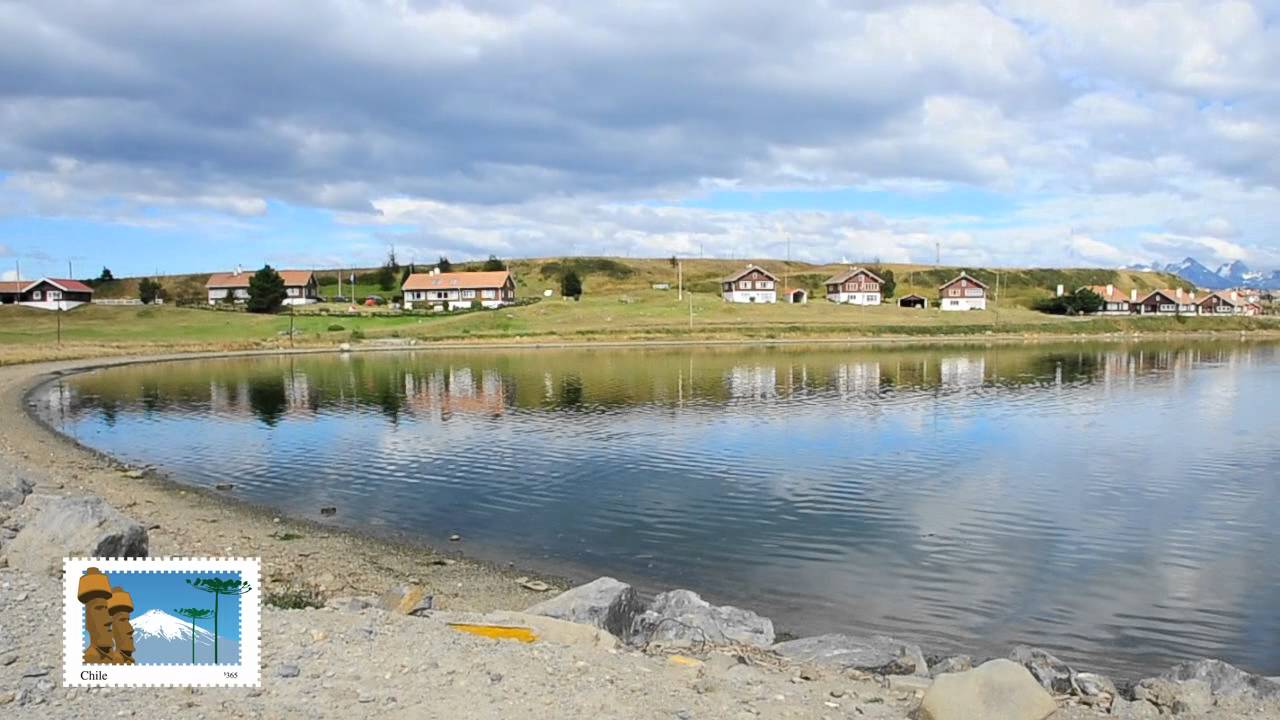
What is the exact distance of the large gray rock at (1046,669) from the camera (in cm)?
Result: 1206

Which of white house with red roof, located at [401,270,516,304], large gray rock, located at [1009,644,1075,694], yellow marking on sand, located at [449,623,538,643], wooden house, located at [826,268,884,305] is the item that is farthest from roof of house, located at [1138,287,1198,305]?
yellow marking on sand, located at [449,623,538,643]

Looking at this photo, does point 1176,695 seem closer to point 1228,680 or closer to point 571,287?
point 1228,680

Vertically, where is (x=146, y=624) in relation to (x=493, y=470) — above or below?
above

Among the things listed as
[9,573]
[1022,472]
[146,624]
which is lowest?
[1022,472]

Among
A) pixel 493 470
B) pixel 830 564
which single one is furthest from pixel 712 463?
pixel 830 564

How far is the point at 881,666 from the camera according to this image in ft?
41.4

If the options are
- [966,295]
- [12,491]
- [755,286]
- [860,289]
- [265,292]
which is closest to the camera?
[12,491]

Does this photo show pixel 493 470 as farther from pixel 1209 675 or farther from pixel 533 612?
pixel 1209 675

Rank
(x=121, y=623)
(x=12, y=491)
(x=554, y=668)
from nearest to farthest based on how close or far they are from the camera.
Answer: (x=121, y=623)
(x=554, y=668)
(x=12, y=491)

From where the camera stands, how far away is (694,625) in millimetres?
14008

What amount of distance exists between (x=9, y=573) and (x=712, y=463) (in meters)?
22.9

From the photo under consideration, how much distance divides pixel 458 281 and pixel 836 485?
145784 millimetres

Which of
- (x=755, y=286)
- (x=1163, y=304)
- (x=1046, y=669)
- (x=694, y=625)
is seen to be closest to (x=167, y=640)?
(x=694, y=625)

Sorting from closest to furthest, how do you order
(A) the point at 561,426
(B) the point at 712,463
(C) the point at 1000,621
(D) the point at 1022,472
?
(C) the point at 1000,621 < (D) the point at 1022,472 < (B) the point at 712,463 < (A) the point at 561,426
